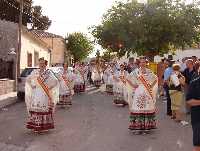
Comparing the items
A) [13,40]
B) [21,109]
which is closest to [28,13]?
[13,40]

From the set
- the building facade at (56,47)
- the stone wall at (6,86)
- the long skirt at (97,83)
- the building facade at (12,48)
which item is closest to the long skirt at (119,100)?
the stone wall at (6,86)

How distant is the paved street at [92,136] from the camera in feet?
37.8

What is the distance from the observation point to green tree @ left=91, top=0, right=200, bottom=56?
41.5 meters

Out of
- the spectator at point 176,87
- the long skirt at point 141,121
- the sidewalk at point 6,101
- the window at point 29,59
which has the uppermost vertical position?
the window at point 29,59

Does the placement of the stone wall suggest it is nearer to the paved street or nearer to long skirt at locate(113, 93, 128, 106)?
long skirt at locate(113, 93, 128, 106)

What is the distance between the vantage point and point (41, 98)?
538 inches

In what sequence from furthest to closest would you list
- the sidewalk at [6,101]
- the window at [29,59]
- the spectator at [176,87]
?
1. the window at [29,59]
2. the sidewalk at [6,101]
3. the spectator at [176,87]

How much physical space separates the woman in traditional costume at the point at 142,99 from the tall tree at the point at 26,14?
39.6m

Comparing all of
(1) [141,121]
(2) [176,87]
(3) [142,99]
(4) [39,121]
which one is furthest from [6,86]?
(1) [141,121]

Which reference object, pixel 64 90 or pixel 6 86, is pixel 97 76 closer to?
pixel 6 86

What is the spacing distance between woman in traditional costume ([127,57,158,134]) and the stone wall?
14849 mm

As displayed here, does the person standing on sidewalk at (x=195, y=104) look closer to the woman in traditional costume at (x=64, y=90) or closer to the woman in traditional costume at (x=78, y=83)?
the woman in traditional costume at (x=64, y=90)

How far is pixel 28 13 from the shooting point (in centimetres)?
6091

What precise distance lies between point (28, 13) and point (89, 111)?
42.8 m
